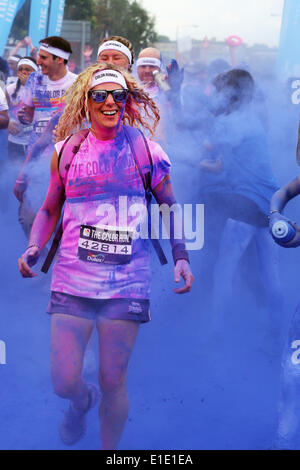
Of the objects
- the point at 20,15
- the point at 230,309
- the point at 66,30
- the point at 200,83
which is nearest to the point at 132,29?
the point at 20,15

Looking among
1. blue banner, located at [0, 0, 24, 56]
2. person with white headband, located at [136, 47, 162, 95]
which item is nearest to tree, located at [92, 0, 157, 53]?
blue banner, located at [0, 0, 24, 56]

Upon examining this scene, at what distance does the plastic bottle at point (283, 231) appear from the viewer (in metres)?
2.76

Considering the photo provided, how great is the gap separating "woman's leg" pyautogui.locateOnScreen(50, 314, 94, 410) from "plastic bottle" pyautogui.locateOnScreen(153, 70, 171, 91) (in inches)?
98.0

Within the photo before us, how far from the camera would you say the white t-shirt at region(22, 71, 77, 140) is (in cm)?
427

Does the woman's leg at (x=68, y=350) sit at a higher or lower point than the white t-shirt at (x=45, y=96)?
lower

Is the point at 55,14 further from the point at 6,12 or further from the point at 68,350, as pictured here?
the point at 68,350

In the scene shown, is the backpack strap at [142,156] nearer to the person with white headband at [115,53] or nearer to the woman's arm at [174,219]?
the woman's arm at [174,219]

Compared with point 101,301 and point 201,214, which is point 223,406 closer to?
point 101,301

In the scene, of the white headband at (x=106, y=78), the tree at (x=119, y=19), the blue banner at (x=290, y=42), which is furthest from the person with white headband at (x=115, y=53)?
the tree at (x=119, y=19)

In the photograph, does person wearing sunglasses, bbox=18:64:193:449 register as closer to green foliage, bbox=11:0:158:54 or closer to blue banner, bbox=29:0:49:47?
blue banner, bbox=29:0:49:47

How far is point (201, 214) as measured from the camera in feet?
14.7

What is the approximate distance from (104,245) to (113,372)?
45 cm

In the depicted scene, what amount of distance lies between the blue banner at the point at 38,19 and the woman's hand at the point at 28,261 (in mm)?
7142

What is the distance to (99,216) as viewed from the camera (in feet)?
8.14
